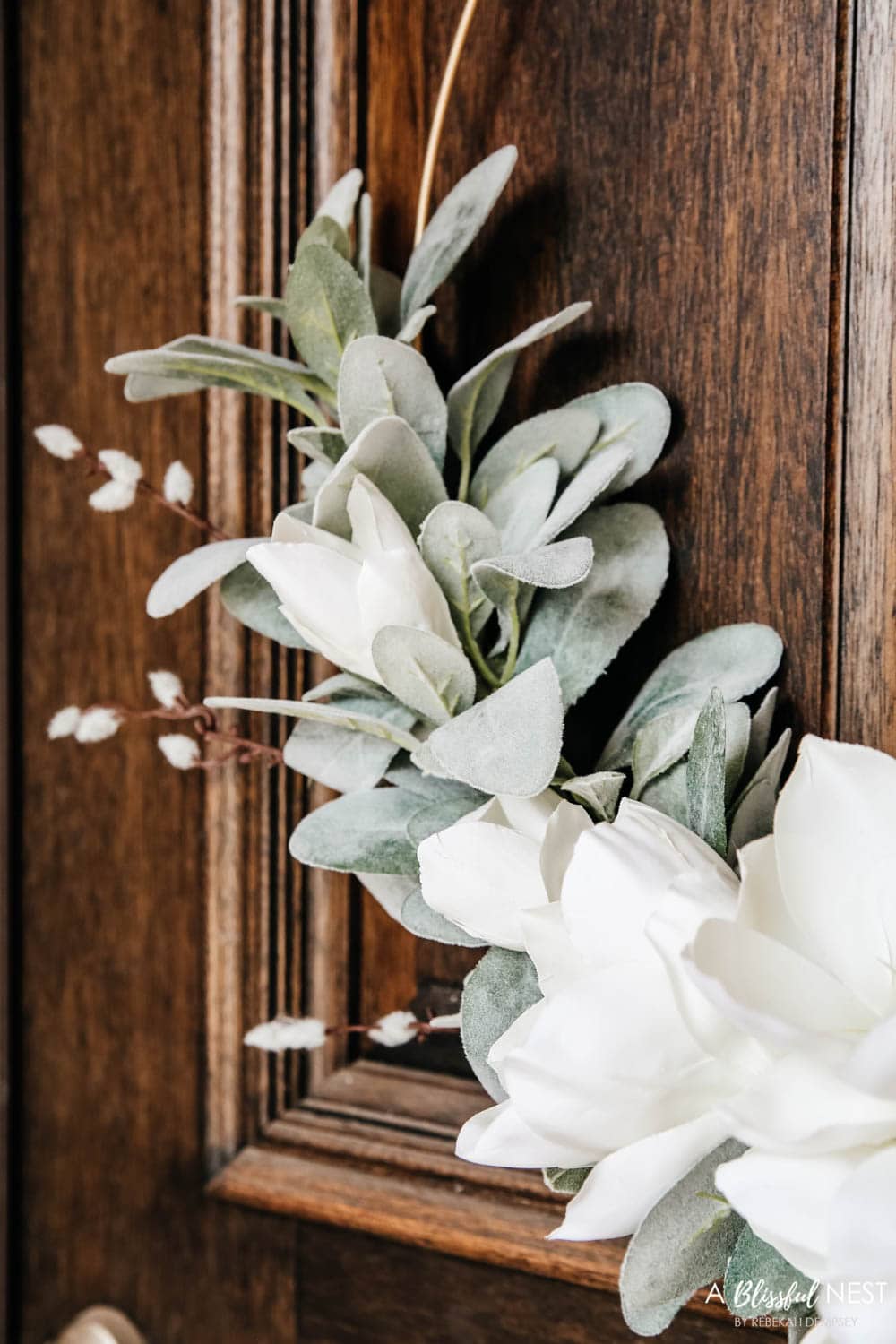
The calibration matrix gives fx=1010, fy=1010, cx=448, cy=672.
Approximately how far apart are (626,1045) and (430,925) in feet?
0.31

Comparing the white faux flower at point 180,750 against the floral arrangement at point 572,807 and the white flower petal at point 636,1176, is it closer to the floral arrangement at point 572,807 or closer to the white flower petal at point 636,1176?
the floral arrangement at point 572,807

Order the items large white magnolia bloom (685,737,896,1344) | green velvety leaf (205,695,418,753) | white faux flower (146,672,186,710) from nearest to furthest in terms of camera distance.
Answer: large white magnolia bloom (685,737,896,1344), green velvety leaf (205,695,418,753), white faux flower (146,672,186,710)

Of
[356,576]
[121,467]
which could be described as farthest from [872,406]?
[121,467]

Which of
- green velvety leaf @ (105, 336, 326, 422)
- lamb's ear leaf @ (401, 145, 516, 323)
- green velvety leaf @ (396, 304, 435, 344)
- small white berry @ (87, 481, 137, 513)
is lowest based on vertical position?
small white berry @ (87, 481, 137, 513)

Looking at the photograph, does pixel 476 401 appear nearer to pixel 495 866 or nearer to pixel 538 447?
pixel 538 447

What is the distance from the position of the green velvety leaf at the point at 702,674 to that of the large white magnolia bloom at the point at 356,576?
8 centimetres

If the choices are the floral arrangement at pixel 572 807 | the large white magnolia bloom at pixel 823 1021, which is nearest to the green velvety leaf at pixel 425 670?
the floral arrangement at pixel 572 807

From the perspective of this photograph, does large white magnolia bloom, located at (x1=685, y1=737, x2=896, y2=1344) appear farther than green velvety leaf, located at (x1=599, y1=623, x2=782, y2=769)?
No

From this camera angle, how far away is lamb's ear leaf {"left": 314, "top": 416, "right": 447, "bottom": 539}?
32cm

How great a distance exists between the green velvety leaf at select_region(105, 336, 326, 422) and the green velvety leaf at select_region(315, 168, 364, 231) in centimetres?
6

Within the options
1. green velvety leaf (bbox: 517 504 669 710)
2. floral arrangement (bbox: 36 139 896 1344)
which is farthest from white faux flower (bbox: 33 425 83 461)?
green velvety leaf (bbox: 517 504 669 710)

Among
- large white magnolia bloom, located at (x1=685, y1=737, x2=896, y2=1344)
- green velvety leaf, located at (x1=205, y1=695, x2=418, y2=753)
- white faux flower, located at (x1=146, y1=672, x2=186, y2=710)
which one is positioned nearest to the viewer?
large white magnolia bloom, located at (x1=685, y1=737, x2=896, y2=1344)

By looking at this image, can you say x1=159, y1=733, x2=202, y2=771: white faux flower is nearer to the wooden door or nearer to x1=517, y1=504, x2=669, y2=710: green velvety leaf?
the wooden door

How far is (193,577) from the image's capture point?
36 centimetres
